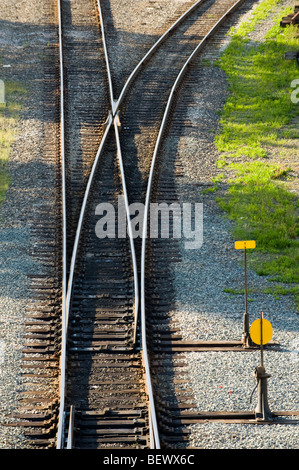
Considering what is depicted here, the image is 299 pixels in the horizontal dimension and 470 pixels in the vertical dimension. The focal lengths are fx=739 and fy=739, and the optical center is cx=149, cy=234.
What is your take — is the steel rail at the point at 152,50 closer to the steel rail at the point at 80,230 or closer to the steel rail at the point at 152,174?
the steel rail at the point at 80,230

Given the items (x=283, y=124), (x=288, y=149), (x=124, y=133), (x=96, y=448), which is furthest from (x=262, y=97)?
(x=96, y=448)

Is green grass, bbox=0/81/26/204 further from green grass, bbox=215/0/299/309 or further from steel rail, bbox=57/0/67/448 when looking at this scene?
green grass, bbox=215/0/299/309

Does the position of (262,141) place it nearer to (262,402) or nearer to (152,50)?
(152,50)

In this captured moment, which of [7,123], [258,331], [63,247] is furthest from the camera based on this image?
[7,123]

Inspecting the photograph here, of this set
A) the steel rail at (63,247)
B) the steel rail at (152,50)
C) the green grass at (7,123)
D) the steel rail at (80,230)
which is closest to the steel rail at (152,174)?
the steel rail at (80,230)

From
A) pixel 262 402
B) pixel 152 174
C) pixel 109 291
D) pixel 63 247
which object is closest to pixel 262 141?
pixel 152 174

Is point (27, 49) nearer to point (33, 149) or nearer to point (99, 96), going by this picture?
point (99, 96)
